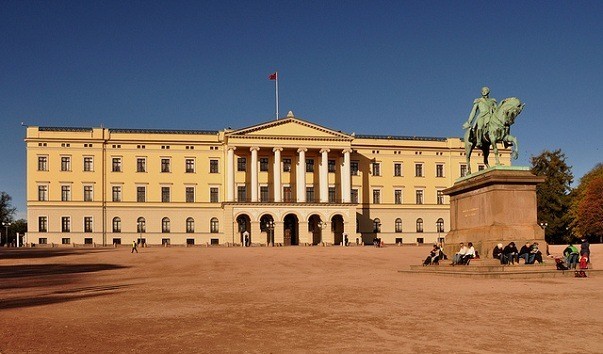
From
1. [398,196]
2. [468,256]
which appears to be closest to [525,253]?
[468,256]

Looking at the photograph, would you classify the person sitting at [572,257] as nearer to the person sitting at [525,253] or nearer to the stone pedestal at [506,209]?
the stone pedestal at [506,209]

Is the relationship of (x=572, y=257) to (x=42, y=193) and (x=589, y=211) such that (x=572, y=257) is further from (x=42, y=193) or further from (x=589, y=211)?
(x=42, y=193)

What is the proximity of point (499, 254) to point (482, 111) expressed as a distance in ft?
21.9

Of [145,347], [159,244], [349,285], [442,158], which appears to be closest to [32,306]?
[145,347]

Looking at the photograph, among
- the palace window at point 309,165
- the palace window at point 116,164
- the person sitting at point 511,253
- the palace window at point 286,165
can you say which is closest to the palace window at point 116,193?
the palace window at point 116,164

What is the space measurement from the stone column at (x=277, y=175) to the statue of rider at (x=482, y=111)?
52747 millimetres

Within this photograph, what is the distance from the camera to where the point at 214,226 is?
8100cm

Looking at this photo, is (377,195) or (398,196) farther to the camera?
(398,196)

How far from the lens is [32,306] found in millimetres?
15094

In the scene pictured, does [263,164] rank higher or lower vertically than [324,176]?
higher

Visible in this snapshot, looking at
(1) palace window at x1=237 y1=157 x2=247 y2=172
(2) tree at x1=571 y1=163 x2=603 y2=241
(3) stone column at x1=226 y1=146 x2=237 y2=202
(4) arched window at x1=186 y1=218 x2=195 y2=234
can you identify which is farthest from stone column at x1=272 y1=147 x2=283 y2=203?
(2) tree at x1=571 y1=163 x2=603 y2=241

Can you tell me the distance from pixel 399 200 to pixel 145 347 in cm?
7854

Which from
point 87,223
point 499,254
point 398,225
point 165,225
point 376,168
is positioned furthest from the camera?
point 376,168

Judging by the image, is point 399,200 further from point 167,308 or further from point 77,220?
point 167,308
